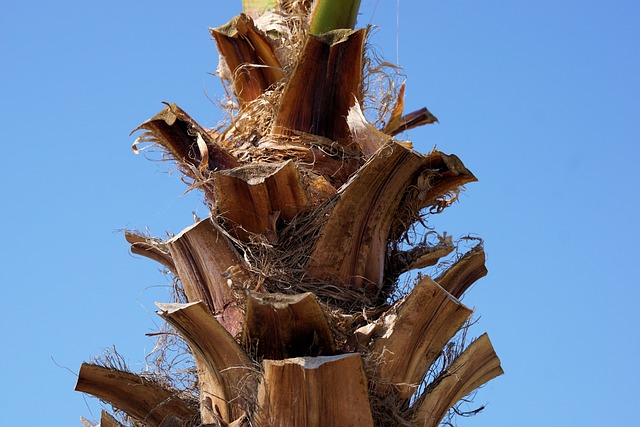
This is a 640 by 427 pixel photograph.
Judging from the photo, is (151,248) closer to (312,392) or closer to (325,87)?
(325,87)

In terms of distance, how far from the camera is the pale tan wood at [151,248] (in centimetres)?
470

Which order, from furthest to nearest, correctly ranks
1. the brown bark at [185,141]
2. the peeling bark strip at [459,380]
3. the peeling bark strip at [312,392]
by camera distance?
the brown bark at [185,141]
the peeling bark strip at [459,380]
the peeling bark strip at [312,392]

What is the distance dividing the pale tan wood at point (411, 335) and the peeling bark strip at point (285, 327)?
9.0 inches

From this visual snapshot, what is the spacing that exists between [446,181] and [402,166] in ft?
1.39

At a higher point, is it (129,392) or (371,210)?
(371,210)

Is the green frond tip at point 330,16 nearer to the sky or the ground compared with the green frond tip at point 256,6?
nearer to the ground

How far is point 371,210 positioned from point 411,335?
24.6 inches

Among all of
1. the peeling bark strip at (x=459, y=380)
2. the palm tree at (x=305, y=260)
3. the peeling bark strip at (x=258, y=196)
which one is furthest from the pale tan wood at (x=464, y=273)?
the peeling bark strip at (x=258, y=196)

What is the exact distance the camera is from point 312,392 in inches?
143

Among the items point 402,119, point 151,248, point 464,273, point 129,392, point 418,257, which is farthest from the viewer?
point 402,119

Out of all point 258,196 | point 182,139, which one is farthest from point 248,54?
point 258,196

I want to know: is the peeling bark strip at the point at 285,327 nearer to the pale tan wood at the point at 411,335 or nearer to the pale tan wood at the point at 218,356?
the pale tan wood at the point at 218,356

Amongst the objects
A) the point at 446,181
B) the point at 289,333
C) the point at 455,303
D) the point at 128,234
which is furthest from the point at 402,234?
the point at 128,234

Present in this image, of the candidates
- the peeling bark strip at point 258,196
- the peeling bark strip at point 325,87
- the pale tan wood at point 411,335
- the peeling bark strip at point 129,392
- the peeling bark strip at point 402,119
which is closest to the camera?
the pale tan wood at point 411,335
